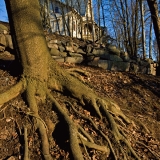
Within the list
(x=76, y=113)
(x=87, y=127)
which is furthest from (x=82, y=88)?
(x=87, y=127)

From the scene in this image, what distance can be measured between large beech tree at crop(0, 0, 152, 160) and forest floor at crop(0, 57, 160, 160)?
0.13 metres

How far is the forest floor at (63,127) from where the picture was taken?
3521 millimetres

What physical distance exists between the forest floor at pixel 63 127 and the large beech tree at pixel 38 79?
0.44 feet

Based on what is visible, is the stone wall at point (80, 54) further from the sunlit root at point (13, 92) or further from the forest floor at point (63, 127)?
the sunlit root at point (13, 92)

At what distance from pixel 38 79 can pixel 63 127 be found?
1106mm

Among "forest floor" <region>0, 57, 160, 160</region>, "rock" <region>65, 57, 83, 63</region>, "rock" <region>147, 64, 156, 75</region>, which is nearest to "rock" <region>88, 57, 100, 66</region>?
"rock" <region>65, 57, 83, 63</region>

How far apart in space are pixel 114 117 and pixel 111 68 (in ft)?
16.3

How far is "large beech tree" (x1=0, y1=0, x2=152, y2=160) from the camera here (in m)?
4.09

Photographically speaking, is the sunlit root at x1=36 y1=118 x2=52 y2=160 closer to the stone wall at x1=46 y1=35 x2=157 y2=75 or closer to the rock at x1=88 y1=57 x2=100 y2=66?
the stone wall at x1=46 y1=35 x2=157 y2=75

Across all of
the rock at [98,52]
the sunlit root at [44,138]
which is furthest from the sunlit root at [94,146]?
the rock at [98,52]

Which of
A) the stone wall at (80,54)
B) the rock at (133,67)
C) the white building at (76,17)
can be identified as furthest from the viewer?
the white building at (76,17)

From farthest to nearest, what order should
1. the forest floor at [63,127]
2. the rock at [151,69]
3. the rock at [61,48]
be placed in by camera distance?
1. the rock at [151,69]
2. the rock at [61,48]
3. the forest floor at [63,127]

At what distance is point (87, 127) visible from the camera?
415cm

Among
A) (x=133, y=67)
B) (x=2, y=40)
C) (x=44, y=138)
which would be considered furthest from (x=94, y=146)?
(x=133, y=67)
